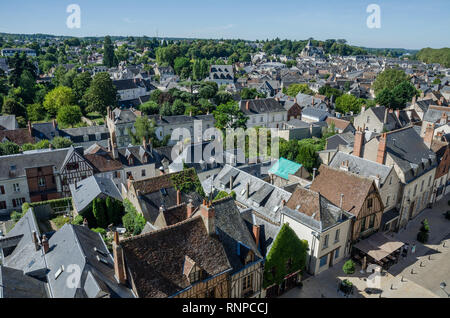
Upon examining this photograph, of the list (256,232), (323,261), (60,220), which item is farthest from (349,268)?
(60,220)

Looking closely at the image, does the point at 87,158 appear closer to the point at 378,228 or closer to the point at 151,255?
the point at 151,255

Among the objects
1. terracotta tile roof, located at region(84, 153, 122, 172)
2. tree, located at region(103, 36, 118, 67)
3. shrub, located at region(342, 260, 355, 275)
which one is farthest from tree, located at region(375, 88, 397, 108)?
tree, located at region(103, 36, 118, 67)

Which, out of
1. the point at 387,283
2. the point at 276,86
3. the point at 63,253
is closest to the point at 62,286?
the point at 63,253

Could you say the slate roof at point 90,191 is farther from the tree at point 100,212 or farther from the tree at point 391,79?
the tree at point 391,79

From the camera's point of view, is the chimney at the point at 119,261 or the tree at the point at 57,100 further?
the tree at the point at 57,100

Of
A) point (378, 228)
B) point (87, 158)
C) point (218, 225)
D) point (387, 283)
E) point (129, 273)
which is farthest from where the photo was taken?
point (87, 158)

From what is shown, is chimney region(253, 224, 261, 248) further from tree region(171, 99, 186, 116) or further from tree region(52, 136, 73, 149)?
tree region(171, 99, 186, 116)

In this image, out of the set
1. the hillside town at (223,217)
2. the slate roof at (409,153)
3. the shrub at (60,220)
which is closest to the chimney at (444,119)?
the hillside town at (223,217)
